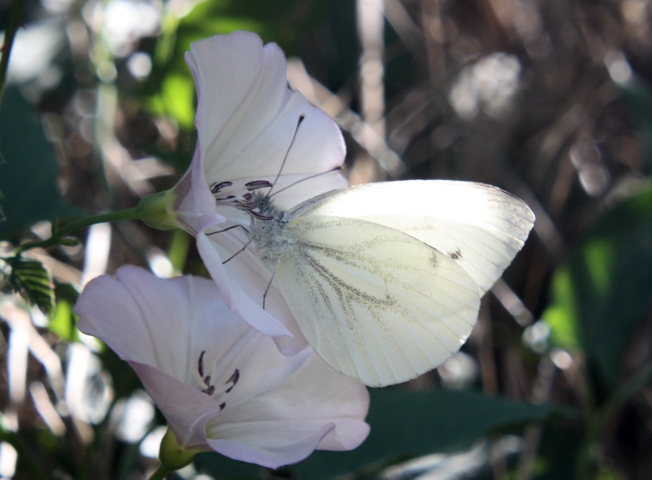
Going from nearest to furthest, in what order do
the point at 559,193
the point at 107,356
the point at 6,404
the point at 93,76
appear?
the point at 107,356
the point at 6,404
the point at 93,76
the point at 559,193

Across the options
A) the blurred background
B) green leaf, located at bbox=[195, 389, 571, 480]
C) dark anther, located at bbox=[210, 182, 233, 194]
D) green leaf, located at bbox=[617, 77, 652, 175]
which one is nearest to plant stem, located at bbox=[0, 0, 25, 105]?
the blurred background

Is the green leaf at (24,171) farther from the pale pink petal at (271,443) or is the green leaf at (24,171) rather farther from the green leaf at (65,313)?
the pale pink petal at (271,443)

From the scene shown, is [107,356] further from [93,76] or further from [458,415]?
[93,76]

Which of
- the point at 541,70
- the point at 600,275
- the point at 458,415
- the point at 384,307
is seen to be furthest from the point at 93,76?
the point at 541,70

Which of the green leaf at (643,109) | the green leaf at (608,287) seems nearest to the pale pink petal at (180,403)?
the green leaf at (608,287)

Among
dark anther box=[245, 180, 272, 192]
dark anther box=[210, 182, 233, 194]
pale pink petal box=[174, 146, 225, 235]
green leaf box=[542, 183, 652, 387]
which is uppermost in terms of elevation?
pale pink petal box=[174, 146, 225, 235]

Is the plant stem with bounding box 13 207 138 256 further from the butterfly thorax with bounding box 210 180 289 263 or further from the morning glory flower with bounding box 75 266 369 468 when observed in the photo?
the butterfly thorax with bounding box 210 180 289 263

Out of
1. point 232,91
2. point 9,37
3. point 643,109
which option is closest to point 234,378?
point 232,91

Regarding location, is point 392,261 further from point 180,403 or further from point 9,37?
point 9,37
